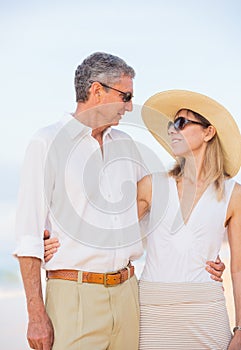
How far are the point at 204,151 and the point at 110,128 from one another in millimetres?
423

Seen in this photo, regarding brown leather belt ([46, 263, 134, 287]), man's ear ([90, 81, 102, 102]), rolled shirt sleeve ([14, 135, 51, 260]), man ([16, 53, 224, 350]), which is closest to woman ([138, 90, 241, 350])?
man ([16, 53, 224, 350])

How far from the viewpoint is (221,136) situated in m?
3.13

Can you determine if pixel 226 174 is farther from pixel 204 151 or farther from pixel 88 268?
pixel 88 268

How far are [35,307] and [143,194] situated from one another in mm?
646

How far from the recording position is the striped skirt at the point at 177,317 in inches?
114

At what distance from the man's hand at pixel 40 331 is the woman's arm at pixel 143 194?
60 centimetres

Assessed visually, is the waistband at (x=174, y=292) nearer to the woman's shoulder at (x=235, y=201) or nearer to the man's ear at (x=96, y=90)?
the woman's shoulder at (x=235, y=201)

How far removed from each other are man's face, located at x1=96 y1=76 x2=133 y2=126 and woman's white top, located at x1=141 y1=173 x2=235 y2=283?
29 cm

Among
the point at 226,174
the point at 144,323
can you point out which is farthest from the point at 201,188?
the point at 144,323

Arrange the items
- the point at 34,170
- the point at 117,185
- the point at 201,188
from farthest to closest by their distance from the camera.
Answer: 1. the point at 201,188
2. the point at 117,185
3. the point at 34,170

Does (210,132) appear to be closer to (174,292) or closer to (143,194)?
(143,194)

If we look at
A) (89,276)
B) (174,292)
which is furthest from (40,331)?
(174,292)

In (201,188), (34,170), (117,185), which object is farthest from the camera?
(201,188)

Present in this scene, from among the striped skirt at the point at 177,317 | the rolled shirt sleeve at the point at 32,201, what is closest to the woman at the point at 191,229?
the striped skirt at the point at 177,317
